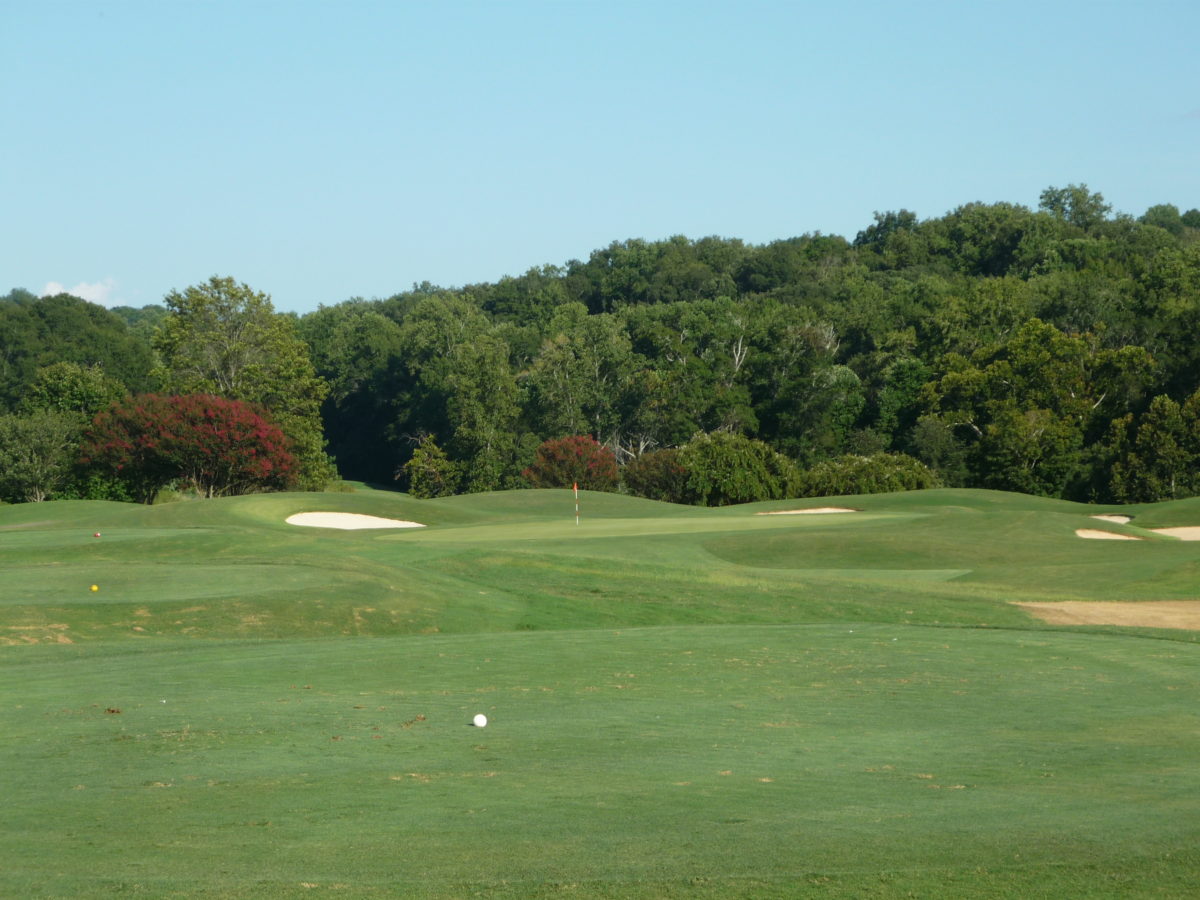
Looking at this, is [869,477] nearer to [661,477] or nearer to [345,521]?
[661,477]

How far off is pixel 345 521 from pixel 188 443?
868 inches

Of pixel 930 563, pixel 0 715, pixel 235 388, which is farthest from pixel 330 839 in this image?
pixel 235 388

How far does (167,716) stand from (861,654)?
333 inches

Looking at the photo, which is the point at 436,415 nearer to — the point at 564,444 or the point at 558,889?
the point at 564,444

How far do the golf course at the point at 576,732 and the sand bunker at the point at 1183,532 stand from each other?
12.8 meters

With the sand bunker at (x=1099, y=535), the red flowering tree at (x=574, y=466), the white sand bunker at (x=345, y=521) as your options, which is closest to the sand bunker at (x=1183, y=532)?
the sand bunker at (x=1099, y=535)

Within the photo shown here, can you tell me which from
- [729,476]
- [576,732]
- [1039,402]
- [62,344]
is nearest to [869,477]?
[729,476]

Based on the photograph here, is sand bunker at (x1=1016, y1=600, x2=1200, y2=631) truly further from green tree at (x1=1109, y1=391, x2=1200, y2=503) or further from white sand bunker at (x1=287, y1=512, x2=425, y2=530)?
green tree at (x1=1109, y1=391, x2=1200, y2=503)

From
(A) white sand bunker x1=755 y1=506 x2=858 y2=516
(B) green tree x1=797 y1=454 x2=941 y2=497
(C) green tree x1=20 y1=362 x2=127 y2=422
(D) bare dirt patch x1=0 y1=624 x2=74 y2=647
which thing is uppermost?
(C) green tree x1=20 y1=362 x2=127 y2=422

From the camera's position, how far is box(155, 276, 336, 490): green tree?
78.1 metres

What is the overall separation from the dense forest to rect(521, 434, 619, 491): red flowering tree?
175 millimetres

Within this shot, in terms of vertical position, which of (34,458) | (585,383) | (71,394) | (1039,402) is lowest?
(34,458)

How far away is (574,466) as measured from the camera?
70.4 metres

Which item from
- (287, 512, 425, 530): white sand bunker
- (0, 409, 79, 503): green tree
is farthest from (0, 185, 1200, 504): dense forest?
(287, 512, 425, 530): white sand bunker
